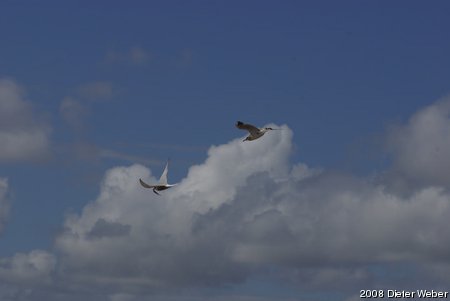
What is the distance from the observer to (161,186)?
647 feet

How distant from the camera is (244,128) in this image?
18212cm

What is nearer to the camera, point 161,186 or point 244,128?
point 244,128

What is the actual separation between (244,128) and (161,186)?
73.8ft

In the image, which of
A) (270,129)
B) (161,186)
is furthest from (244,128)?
(161,186)

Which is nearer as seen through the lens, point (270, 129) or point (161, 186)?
point (270, 129)

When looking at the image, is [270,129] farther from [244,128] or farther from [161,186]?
[161,186]

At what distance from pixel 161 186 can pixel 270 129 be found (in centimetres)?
2475

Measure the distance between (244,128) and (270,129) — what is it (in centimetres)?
411

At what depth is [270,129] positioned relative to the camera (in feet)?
600
